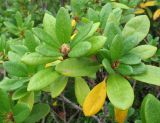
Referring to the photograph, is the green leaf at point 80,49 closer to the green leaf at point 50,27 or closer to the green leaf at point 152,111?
the green leaf at point 50,27

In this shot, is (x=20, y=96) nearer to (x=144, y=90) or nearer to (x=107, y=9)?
(x=107, y=9)

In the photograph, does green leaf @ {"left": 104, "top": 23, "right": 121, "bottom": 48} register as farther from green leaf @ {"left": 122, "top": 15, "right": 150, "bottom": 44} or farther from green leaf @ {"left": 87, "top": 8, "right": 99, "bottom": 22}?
green leaf @ {"left": 87, "top": 8, "right": 99, "bottom": 22}

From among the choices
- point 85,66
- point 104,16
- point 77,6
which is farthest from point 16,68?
point 77,6

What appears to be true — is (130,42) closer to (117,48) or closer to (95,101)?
(117,48)

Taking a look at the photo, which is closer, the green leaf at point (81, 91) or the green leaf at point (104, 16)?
the green leaf at point (81, 91)

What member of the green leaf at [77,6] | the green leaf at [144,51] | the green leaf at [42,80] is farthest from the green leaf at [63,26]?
the green leaf at [77,6]

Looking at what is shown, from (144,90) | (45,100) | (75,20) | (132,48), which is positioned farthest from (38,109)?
(144,90)
